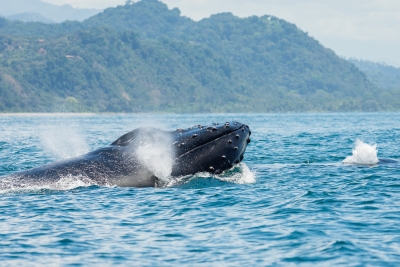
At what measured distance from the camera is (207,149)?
592 inches

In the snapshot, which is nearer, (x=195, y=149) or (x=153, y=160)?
(x=153, y=160)

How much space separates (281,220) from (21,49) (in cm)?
17283

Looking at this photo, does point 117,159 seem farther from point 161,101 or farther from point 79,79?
point 161,101

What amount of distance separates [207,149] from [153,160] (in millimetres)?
1179

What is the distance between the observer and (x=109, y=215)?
1307cm

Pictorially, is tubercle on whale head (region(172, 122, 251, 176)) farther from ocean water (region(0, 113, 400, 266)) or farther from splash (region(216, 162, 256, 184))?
splash (region(216, 162, 256, 184))

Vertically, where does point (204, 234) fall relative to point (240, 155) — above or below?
below


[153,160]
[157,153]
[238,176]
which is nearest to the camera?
[153,160]

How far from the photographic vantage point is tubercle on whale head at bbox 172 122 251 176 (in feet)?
49.3

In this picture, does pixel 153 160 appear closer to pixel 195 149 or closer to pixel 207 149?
pixel 195 149

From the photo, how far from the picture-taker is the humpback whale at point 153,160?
1480 cm

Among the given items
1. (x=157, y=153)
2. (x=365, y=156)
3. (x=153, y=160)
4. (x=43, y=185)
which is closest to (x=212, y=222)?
(x=153, y=160)

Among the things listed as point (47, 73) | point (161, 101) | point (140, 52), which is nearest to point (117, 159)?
point (47, 73)

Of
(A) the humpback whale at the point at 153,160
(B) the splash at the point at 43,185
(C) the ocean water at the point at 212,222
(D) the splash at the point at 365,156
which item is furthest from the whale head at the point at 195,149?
(D) the splash at the point at 365,156
